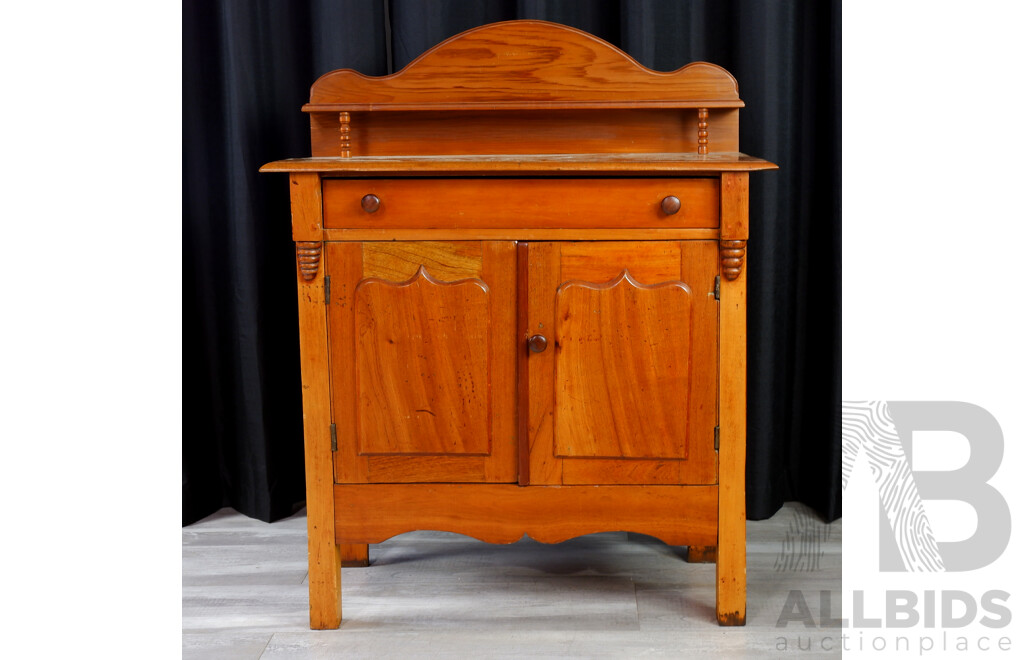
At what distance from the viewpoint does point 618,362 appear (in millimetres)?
1843

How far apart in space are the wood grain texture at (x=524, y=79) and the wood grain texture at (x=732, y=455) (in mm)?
494

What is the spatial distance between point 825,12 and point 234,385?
191cm

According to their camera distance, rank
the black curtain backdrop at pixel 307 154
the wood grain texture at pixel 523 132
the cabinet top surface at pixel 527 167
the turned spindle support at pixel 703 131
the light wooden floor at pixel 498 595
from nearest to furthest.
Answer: the cabinet top surface at pixel 527 167
the light wooden floor at pixel 498 595
the turned spindle support at pixel 703 131
the wood grain texture at pixel 523 132
the black curtain backdrop at pixel 307 154

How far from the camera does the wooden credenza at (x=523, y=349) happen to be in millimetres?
1812

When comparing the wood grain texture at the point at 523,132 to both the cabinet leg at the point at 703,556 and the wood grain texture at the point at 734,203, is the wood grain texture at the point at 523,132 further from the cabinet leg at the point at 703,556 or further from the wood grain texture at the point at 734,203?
the cabinet leg at the point at 703,556

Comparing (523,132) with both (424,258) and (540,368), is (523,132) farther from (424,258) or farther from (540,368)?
(540,368)

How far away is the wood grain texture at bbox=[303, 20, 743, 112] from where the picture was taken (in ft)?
7.00

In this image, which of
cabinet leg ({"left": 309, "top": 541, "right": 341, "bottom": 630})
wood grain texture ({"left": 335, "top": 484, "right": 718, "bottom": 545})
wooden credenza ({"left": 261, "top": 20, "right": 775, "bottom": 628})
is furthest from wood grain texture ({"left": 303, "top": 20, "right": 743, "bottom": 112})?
cabinet leg ({"left": 309, "top": 541, "right": 341, "bottom": 630})

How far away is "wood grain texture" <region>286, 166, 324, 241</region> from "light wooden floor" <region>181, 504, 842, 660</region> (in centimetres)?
86

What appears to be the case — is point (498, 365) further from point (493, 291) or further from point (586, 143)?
point (586, 143)

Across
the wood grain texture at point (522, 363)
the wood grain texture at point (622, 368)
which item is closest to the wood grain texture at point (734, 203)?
the wood grain texture at point (622, 368)

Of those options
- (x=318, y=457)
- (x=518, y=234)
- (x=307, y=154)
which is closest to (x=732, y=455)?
(x=518, y=234)

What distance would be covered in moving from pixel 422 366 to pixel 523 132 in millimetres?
699

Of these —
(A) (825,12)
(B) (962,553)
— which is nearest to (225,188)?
(A) (825,12)
